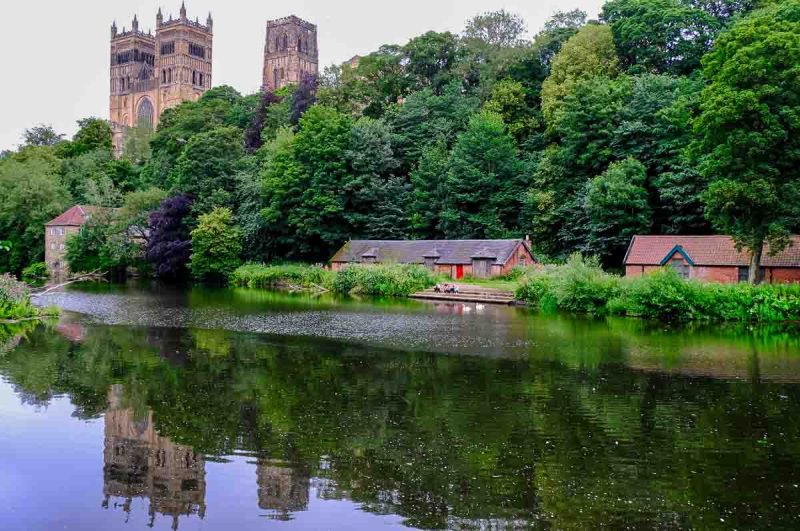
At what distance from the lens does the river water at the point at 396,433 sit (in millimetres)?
10227

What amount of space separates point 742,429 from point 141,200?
64652mm

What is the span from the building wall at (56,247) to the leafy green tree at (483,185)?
39662 mm

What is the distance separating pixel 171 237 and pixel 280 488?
58285 mm

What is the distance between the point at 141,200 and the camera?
228 feet

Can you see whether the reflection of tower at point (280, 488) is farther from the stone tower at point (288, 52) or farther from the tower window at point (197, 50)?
the tower window at point (197, 50)

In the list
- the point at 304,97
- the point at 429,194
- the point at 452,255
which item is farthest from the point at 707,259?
the point at 304,97

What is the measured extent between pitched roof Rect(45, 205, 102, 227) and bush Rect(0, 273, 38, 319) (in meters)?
42.2

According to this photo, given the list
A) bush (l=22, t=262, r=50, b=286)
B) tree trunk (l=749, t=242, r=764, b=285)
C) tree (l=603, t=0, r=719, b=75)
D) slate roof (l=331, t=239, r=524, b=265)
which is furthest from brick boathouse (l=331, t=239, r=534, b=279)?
bush (l=22, t=262, r=50, b=286)

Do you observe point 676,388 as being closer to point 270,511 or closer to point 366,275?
point 270,511

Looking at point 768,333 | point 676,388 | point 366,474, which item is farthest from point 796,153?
point 366,474

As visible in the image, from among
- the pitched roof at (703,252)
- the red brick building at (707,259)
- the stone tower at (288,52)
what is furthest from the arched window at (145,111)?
the red brick building at (707,259)

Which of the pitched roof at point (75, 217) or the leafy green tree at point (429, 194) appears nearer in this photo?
the leafy green tree at point (429, 194)

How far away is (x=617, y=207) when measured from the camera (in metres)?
49.8

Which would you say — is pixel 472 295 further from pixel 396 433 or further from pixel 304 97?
pixel 304 97
